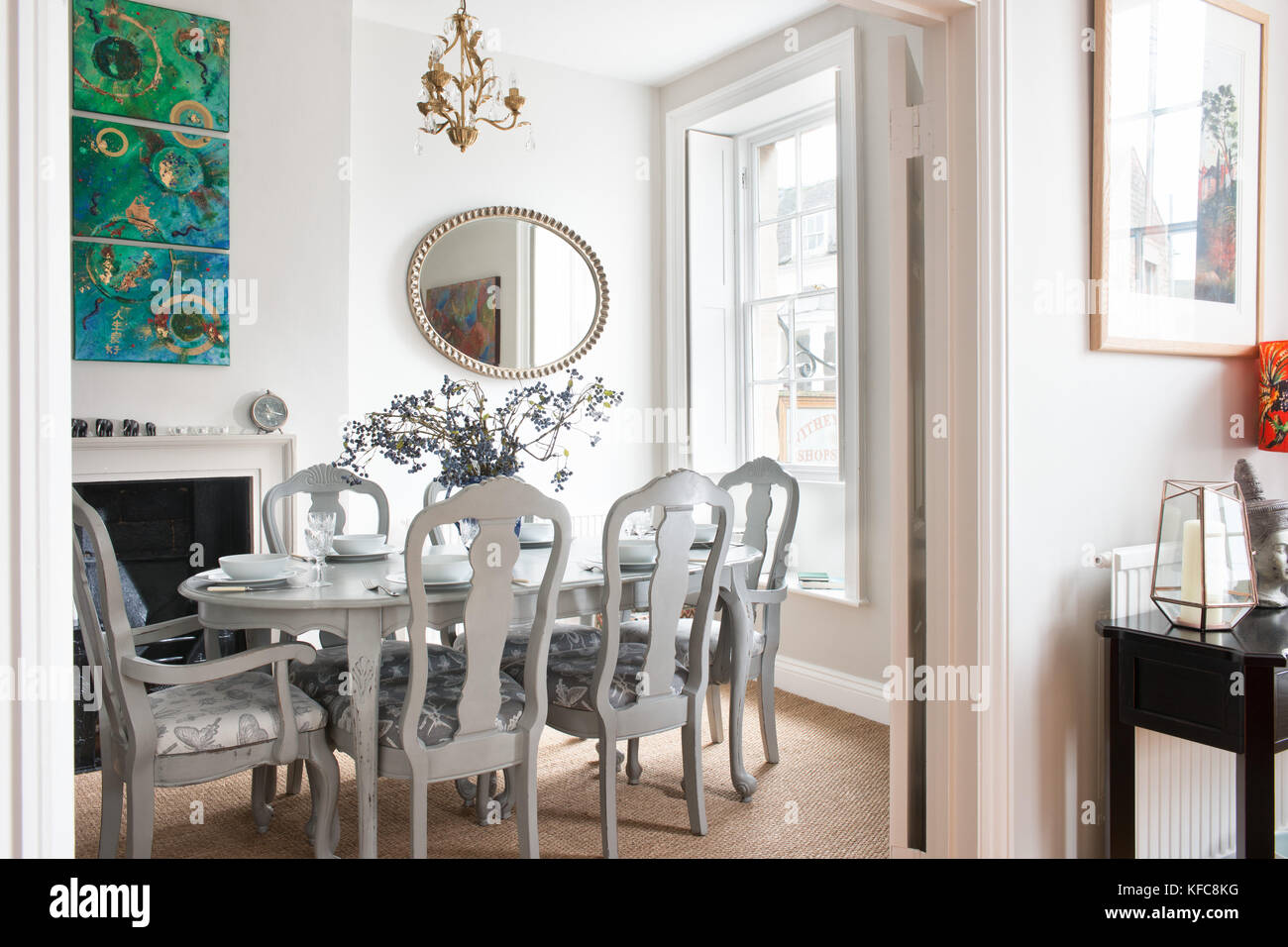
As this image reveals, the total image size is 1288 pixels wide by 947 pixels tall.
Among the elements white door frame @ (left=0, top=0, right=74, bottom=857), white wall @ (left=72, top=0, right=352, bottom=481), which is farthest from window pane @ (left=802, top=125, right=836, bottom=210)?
white door frame @ (left=0, top=0, right=74, bottom=857)

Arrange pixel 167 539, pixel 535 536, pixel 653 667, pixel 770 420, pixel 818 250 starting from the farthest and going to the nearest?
pixel 770 420, pixel 818 250, pixel 167 539, pixel 535 536, pixel 653 667

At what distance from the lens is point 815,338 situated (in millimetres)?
4328

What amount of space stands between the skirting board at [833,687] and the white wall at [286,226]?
222cm

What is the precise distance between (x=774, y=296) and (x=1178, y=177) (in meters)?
2.41

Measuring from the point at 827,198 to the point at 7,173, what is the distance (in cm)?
365

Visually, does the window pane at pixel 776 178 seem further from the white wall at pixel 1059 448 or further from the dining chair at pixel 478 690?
the dining chair at pixel 478 690

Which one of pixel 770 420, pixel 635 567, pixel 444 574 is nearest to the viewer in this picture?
pixel 444 574

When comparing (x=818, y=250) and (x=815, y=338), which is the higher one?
(x=818, y=250)

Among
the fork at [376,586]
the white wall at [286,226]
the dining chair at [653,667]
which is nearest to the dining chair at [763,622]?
the dining chair at [653,667]

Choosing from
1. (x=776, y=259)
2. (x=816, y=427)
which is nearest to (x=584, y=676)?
(x=816, y=427)

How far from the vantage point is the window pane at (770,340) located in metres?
4.52

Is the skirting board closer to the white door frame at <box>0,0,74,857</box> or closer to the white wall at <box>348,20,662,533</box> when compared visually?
the white wall at <box>348,20,662,533</box>

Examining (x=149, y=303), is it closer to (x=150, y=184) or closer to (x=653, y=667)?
(x=150, y=184)

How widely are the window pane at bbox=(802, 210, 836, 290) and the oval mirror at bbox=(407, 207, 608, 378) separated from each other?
3.47 ft
